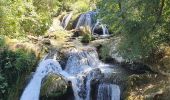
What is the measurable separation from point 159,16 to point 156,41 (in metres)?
0.98

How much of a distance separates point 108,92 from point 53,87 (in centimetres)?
214

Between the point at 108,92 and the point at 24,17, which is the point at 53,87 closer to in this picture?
the point at 108,92

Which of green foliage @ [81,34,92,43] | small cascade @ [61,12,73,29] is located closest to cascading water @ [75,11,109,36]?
small cascade @ [61,12,73,29]

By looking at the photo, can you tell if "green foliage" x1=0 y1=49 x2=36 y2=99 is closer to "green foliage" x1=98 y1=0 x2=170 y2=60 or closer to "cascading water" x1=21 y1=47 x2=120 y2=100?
"cascading water" x1=21 y1=47 x2=120 y2=100

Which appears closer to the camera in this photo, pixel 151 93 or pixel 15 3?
pixel 151 93

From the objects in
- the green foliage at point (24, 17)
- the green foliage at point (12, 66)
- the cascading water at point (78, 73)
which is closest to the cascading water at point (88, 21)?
the green foliage at point (24, 17)

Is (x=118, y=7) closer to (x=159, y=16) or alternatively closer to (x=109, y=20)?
(x=109, y=20)

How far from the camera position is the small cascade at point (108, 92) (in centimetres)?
1388

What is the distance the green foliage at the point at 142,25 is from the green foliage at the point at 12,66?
455 cm

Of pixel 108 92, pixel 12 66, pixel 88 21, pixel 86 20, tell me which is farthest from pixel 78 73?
pixel 86 20

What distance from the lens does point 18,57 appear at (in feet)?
52.6

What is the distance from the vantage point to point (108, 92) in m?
14.0

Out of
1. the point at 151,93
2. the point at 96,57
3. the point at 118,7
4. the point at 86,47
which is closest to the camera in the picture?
the point at 151,93

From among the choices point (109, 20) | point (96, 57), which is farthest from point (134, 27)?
point (96, 57)
